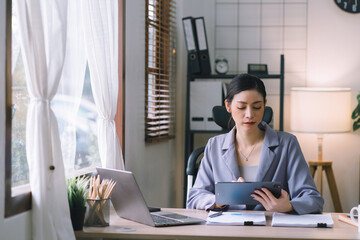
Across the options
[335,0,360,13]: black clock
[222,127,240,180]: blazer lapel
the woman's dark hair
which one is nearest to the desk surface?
[222,127,240,180]: blazer lapel

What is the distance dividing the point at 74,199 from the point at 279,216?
0.81 metres

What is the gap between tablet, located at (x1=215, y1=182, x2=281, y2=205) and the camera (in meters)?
2.18

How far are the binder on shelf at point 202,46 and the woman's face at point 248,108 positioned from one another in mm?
1974

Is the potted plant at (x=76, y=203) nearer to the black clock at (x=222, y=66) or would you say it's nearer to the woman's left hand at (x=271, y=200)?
the woman's left hand at (x=271, y=200)

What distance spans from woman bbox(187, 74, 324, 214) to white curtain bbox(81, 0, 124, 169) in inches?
20.5

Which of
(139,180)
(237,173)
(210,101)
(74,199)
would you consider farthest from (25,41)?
(210,101)

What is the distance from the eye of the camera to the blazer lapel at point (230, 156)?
2537 mm

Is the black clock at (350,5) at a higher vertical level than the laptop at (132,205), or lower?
higher

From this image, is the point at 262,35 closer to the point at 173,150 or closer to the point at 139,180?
the point at 173,150

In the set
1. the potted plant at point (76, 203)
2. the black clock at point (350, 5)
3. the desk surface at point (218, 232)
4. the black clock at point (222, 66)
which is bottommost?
the desk surface at point (218, 232)

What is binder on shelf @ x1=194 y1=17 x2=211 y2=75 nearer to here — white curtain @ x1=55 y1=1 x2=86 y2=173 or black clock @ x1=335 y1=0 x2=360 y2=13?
black clock @ x1=335 y1=0 x2=360 y2=13

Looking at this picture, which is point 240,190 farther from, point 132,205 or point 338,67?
point 338,67

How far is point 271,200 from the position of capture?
2.20 metres

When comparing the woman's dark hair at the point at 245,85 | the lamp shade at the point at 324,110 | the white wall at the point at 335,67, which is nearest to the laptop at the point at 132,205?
the woman's dark hair at the point at 245,85
